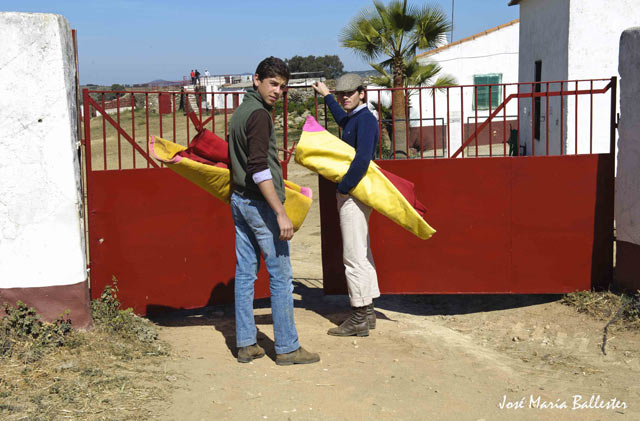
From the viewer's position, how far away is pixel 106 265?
5.36 meters

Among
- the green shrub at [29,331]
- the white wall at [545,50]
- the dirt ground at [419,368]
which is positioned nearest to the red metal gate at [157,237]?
the dirt ground at [419,368]

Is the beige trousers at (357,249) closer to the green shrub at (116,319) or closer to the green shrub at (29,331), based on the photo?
the green shrub at (116,319)

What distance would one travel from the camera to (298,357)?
14.9 feet

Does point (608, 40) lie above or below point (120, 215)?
above

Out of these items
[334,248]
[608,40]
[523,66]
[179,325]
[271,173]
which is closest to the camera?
[271,173]

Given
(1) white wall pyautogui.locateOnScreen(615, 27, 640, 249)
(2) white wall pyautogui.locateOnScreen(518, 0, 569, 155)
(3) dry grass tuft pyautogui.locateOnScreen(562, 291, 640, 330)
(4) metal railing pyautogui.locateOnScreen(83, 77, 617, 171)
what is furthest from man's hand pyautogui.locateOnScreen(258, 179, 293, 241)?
(2) white wall pyautogui.locateOnScreen(518, 0, 569, 155)

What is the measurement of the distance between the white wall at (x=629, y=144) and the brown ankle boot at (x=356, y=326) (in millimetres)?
2363

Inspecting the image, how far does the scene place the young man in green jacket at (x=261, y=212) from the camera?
4.12 m

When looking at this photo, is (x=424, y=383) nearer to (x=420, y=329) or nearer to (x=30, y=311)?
(x=420, y=329)

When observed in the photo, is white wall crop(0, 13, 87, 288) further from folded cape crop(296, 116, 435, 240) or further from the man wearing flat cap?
the man wearing flat cap

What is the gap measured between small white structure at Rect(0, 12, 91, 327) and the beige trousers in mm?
1893

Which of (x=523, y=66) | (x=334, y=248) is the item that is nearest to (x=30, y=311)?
(x=334, y=248)

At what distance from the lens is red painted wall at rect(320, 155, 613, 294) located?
19.1ft

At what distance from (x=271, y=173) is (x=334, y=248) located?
6.07 ft
